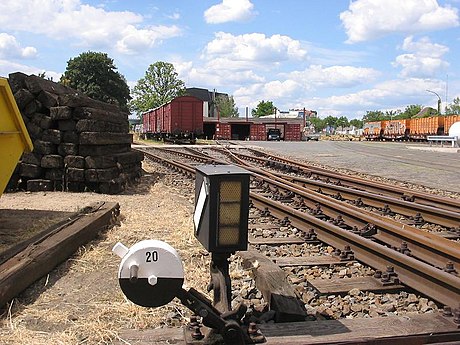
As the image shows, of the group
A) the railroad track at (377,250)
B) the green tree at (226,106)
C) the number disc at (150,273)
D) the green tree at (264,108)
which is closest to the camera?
the number disc at (150,273)

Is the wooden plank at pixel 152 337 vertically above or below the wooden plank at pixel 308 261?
above

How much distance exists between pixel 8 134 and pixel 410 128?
190 feet

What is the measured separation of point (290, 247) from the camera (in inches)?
213

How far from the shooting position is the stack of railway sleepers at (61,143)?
9.26 metres

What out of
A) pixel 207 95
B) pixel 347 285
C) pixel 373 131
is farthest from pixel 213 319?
pixel 207 95

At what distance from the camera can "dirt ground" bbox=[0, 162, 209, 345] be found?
303 cm

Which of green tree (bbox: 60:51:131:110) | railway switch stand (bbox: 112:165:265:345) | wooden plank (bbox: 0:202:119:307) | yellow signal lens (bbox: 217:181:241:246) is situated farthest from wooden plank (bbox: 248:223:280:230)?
green tree (bbox: 60:51:131:110)

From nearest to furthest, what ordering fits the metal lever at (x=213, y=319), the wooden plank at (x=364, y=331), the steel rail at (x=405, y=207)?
the metal lever at (x=213, y=319) < the wooden plank at (x=364, y=331) < the steel rail at (x=405, y=207)

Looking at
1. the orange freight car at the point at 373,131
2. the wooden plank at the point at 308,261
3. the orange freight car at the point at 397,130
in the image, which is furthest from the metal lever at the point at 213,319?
the orange freight car at the point at 373,131

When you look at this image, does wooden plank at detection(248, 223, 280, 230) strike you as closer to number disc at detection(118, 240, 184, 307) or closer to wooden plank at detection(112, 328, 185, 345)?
wooden plank at detection(112, 328, 185, 345)

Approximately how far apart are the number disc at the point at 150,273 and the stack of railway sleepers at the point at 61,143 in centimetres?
716

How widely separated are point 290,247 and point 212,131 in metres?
51.5

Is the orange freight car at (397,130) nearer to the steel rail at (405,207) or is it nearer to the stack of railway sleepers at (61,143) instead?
the steel rail at (405,207)

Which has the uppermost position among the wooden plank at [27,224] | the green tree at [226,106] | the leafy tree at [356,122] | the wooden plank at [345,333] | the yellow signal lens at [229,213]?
the green tree at [226,106]
